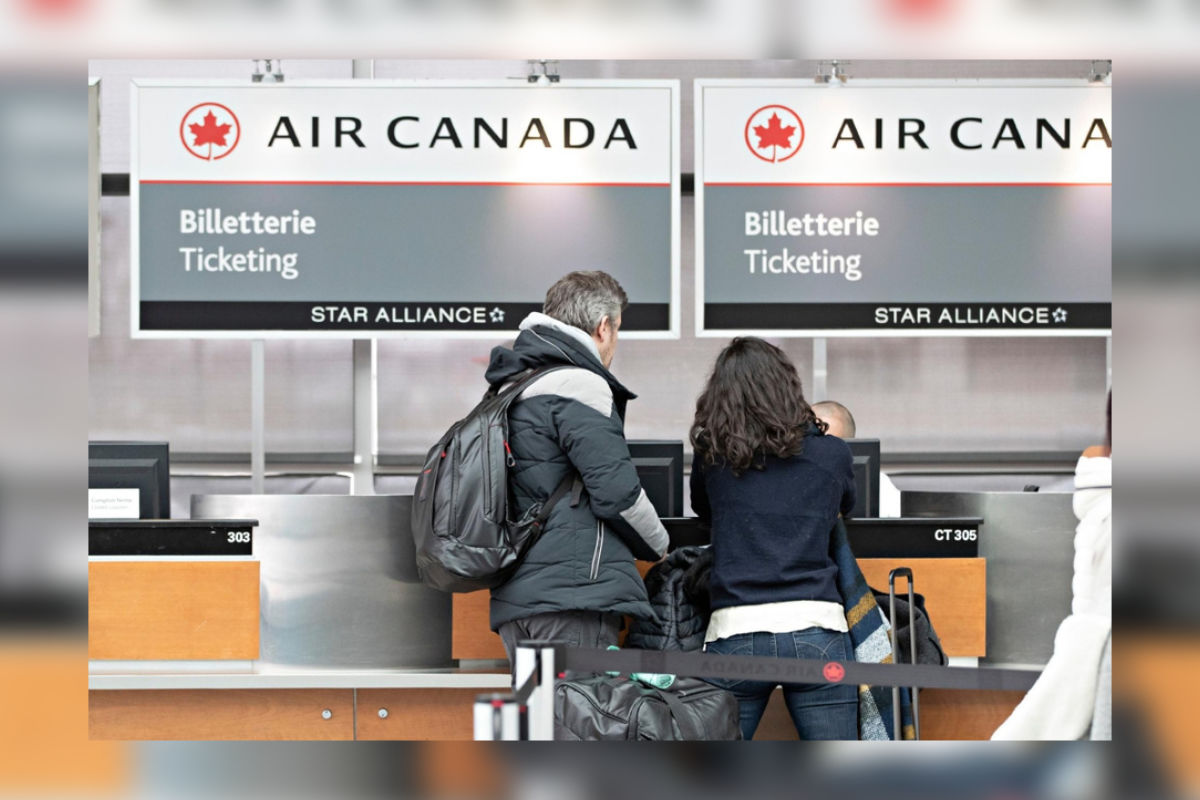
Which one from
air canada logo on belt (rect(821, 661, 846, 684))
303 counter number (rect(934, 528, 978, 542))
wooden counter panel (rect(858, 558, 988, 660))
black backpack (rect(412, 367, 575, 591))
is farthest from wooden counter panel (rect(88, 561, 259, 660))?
303 counter number (rect(934, 528, 978, 542))

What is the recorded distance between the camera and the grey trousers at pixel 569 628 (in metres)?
3.15

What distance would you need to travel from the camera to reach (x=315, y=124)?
4.90 metres

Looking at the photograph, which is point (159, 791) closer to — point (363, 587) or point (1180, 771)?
point (363, 587)

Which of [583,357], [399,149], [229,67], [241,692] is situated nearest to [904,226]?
[399,149]

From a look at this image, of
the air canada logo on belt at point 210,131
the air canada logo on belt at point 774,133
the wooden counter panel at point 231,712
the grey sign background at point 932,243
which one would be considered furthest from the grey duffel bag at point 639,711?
the air canada logo on belt at point 210,131

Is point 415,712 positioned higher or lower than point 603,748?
lower

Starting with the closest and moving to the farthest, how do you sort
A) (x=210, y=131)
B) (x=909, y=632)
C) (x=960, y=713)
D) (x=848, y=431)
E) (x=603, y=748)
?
(x=603, y=748) → (x=909, y=632) → (x=960, y=713) → (x=848, y=431) → (x=210, y=131)

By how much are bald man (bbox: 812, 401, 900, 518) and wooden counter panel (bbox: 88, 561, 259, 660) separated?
5.91ft

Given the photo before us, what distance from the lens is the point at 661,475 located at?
3791 millimetres

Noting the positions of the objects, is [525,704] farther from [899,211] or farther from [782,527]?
[899,211]

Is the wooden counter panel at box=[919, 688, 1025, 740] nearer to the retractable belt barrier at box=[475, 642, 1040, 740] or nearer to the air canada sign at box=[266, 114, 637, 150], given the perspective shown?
the retractable belt barrier at box=[475, 642, 1040, 740]

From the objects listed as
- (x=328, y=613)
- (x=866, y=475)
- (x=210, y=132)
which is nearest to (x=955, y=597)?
(x=866, y=475)

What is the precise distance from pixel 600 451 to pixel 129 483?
1.58 m

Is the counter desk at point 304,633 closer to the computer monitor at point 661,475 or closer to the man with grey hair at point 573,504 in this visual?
the computer monitor at point 661,475
